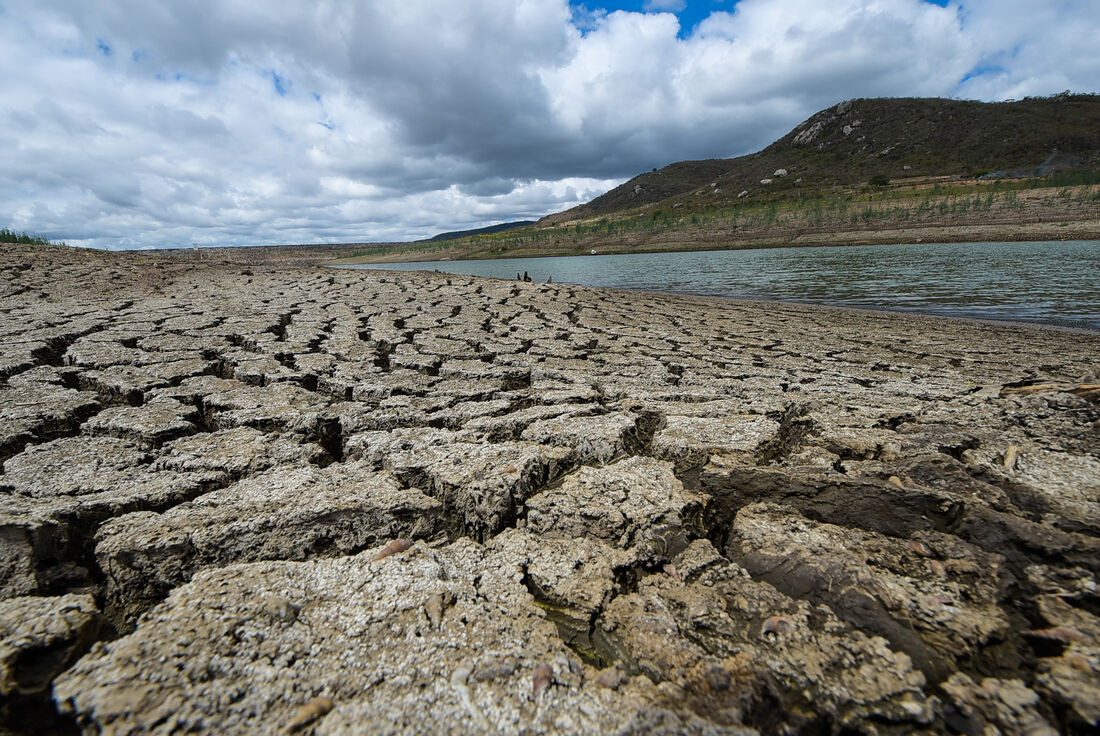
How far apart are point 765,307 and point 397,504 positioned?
788 cm

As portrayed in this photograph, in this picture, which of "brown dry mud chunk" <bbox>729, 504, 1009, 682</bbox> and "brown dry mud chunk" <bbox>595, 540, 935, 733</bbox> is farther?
"brown dry mud chunk" <bbox>729, 504, 1009, 682</bbox>

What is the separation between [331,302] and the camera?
258 inches

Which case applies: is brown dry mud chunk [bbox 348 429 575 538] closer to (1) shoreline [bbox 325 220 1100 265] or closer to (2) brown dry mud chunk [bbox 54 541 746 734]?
(2) brown dry mud chunk [bbox 54 541 746 734]

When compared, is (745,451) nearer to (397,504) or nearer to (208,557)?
(397,504)

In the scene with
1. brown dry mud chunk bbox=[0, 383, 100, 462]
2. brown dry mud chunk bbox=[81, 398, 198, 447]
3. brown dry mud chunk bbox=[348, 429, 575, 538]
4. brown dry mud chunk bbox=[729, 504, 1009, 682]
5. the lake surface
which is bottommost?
the lake surface

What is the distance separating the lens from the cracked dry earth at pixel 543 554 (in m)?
0.90

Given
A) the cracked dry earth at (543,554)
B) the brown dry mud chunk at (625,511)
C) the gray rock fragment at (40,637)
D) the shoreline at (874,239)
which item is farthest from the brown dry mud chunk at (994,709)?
the shoreline at (874,239)

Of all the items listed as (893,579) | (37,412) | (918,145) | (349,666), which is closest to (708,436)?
(893,579)

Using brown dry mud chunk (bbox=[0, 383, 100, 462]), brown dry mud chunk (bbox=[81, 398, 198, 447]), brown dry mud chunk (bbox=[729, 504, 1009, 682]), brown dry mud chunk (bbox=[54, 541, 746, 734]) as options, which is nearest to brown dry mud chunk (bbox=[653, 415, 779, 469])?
brown dry mud chunk (bbox=[729, 504, 1009, 682])

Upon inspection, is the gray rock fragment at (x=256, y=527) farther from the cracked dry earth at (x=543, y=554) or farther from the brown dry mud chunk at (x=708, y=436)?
the brown dry mud chunk at (x=708, y=436)

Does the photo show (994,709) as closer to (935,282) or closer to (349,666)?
(349,666)

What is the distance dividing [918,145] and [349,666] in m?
75.4

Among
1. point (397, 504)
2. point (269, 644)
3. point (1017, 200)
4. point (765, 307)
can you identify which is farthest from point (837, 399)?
point (1017, 200)

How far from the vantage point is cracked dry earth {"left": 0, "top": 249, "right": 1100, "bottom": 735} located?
2.96ft
